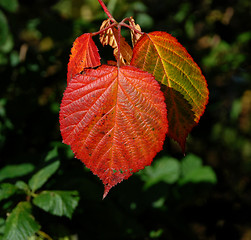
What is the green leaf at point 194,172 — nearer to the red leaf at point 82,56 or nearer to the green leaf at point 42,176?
the green leaf at point 42,176

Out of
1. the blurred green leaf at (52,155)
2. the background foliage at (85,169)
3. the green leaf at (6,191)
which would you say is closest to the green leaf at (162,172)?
the background foliage at (85,169)

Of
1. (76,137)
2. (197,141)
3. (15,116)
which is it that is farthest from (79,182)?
(197,141)

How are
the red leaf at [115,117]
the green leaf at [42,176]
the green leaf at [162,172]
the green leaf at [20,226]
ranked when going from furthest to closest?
the green leaf at [162,172]
the green leaf at [42,176]
the green leaf at [20,226]
the red leaf at [115,117]

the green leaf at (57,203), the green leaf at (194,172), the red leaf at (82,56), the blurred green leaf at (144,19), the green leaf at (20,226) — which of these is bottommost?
the green leaf at (194,172)

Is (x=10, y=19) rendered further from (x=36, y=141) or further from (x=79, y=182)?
(x=79, y=182)

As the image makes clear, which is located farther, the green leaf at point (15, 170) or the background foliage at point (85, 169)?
the green leaf at point (15, 170)

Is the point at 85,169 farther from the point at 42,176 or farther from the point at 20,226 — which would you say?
the point at 20,226

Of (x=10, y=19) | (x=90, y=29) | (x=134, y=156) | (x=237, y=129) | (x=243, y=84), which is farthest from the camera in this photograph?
(x=237, y=129)

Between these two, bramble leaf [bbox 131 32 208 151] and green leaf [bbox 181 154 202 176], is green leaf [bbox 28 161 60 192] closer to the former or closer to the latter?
bramble leaf [bbox 131 32 208 151]

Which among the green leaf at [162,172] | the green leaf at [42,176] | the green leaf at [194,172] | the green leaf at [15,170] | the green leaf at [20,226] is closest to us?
the green leaf at [20,226]
